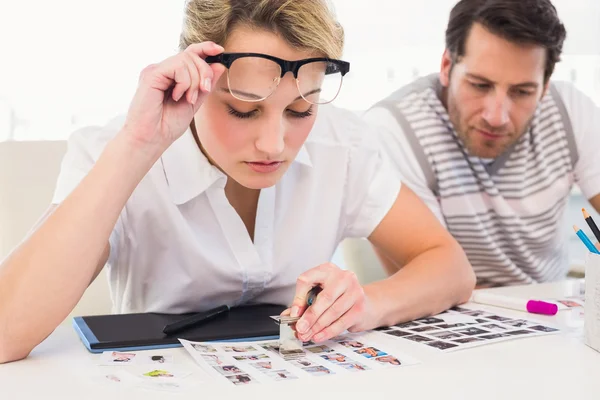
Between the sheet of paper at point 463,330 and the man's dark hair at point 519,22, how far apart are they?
0.90 metres

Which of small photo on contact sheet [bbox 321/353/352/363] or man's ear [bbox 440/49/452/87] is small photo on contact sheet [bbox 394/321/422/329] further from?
man's ear [bbox 440/49/452/87]

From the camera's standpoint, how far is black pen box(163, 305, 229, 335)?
3.71 ft

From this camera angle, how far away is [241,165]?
1285 mm

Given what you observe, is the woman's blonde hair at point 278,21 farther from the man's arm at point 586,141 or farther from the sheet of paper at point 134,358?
the man's arm at point 586,141

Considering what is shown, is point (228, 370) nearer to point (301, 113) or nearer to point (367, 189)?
point (301, 113)

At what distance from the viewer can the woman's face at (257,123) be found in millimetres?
1222

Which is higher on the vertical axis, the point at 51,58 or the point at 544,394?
the point at 51,58

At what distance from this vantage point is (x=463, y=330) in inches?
47.8

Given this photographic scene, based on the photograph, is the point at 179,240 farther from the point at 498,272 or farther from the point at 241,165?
the point at 498,272

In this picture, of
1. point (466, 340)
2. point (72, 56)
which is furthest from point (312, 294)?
point (72, 56)

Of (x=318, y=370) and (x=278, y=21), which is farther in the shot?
(x=278, y=21)

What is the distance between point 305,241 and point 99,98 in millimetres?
1733

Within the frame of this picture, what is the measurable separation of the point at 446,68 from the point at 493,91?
0.17 meters

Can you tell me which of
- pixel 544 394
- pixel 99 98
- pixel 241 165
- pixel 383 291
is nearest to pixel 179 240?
pixel 241 165
